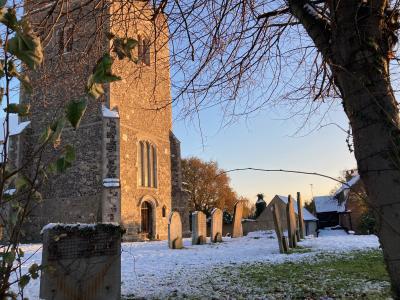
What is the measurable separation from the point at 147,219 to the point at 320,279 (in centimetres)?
1721

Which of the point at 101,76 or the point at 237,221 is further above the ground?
the point at 101,76

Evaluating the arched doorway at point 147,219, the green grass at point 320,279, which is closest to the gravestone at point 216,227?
the green grass at point 320,279

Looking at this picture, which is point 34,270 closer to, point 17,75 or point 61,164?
point 61,164

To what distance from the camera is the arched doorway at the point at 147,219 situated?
22.1m

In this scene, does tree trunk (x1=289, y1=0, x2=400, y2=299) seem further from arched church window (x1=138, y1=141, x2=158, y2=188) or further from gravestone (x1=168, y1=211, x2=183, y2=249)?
arched church window (x1=138, y1=141, x2=158, y2=188)

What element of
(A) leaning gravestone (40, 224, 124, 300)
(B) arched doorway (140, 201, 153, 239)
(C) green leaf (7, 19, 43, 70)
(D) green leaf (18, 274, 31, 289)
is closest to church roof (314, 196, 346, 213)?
(B) arched doorway (140, 201, 153, 239)

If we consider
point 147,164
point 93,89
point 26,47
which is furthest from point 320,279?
point 147,164

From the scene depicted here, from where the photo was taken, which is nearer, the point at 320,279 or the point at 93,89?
the point at 93,89

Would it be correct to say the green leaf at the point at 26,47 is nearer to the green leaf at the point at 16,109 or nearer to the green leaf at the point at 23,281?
the green leaf at the point at 16,109

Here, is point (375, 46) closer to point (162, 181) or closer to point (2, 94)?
point (2, 94)

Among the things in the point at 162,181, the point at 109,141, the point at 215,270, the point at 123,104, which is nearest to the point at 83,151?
the point at 109,141

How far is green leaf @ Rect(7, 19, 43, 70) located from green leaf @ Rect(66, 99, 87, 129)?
0.18 meters

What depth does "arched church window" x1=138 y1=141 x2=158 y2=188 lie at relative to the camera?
22.4 meters

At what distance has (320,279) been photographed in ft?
19.5
